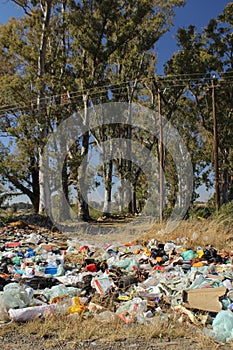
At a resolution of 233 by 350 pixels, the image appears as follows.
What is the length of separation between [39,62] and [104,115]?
5.84 meters

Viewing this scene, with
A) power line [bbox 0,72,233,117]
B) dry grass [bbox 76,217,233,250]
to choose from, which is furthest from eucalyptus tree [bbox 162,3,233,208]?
dry grass [bbox 76,217,233,250]

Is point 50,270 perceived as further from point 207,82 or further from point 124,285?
point 207,82

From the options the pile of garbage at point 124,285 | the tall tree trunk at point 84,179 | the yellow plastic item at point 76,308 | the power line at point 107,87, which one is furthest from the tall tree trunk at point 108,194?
the yellow plastic item at point 76,308

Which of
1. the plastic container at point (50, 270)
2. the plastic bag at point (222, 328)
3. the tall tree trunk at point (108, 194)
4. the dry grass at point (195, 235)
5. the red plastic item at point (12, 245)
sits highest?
the tall tree trunk at point (108, 194)

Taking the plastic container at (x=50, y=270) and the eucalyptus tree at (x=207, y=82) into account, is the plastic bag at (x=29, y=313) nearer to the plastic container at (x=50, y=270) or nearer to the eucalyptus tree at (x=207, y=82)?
the plastic container at (x=50, y=270)

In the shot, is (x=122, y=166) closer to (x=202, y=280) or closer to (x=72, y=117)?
(x=72, y=117)

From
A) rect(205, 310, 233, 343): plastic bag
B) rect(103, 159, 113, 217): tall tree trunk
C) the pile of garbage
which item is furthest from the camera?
rect(103, 159, 113, 217): tall tree trunk

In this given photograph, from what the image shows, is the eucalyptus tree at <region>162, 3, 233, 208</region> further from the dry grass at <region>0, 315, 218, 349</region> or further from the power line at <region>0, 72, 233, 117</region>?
the dry grass at <region>0, 315, 218, 349</region>

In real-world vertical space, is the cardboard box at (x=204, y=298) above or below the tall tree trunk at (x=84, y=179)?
below

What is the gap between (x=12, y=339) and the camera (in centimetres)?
315

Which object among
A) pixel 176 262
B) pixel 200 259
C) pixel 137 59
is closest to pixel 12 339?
pixel 176 262

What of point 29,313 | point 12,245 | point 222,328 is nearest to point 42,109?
point 12,245

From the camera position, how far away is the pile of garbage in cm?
362

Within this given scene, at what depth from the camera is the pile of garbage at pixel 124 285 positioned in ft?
11.9
